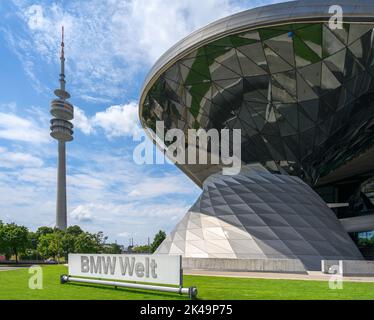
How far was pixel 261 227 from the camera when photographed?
78.9ft

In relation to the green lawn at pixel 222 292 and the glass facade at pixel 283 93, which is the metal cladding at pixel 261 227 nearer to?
the glass facade at pixel 283 93

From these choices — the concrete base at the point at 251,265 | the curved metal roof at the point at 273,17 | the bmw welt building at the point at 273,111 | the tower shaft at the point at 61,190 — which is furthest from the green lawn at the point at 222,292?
the tower shaft at the point at 61,190

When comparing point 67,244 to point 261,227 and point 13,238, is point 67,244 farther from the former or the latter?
point 261,227

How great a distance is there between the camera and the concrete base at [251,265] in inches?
739

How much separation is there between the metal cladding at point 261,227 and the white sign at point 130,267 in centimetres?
1048

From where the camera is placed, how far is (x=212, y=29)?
2286 cm

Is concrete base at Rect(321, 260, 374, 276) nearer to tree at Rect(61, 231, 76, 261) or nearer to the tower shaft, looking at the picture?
tree at Rect(61, 231, 76, 261)

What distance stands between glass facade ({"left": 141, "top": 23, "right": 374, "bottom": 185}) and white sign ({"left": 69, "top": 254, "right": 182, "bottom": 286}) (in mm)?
15773

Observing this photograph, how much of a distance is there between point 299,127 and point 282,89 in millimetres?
4456

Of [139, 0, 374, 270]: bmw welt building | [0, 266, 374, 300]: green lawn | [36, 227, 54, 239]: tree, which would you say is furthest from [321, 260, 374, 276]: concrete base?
[36, 227, 54, 239]: tree

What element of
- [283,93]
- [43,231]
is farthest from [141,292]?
[43,231]

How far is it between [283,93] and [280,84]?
986 mm

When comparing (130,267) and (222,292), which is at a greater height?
(130,267)

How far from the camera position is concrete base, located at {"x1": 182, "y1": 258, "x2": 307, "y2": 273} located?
1877 cm
